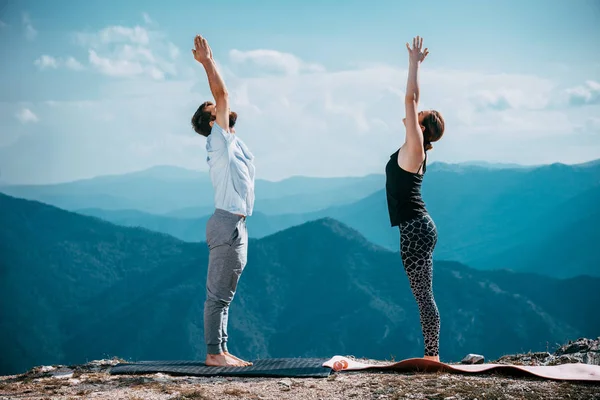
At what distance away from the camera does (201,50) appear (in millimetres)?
6625

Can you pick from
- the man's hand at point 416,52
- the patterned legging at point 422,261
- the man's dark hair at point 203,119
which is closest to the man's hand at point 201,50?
the man's dark hair at point 203,119

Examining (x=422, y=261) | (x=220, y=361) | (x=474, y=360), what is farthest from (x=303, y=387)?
(x=474, y=360)

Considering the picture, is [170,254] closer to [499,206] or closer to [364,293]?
[364,293]

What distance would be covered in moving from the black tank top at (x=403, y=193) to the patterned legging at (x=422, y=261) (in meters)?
0.08

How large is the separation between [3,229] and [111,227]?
10.4 metres

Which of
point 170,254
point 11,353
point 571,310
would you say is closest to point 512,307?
point 571,310

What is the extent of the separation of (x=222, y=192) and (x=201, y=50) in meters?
1.38

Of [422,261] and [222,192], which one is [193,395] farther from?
[422,261]

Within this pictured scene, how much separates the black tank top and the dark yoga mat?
1702 mm

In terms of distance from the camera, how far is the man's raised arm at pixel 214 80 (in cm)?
655

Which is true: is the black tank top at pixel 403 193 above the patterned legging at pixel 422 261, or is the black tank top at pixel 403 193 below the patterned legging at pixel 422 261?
above

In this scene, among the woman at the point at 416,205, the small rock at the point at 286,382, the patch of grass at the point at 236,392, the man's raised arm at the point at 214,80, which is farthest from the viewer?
the man's raised arm at the point at 214,80

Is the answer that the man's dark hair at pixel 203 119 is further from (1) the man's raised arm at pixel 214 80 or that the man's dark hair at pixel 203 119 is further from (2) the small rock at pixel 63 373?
(2) the small rock at pixel 63 373

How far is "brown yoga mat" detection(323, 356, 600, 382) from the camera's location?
632 cm
